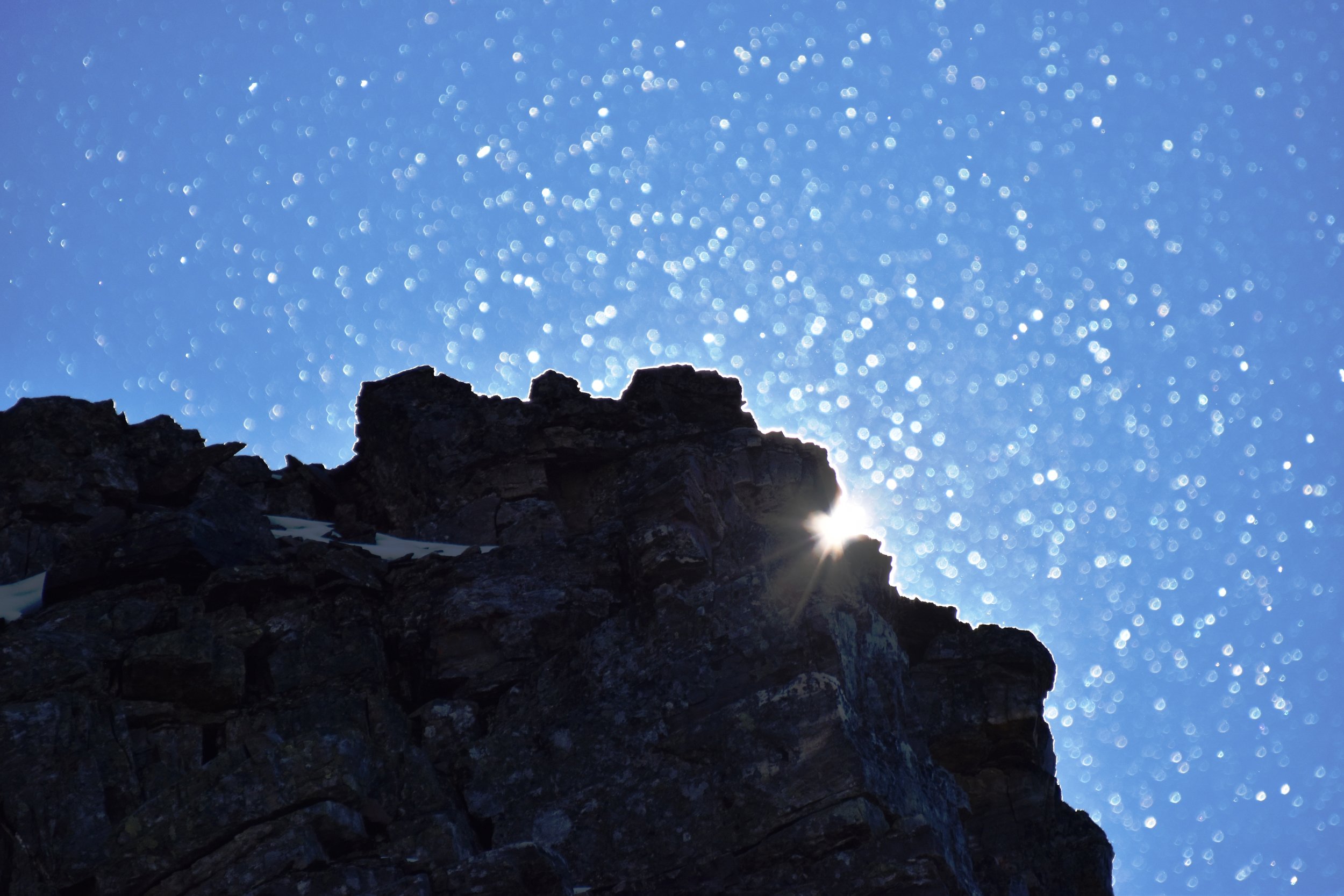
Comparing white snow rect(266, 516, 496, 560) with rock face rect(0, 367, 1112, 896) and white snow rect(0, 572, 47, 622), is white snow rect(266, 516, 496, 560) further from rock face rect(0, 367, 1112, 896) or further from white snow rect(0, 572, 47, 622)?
white snow rect(0, 572, 47, 622)

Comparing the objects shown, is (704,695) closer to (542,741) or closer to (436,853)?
(542,741)

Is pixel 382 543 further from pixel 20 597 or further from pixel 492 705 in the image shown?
pixel 492 705

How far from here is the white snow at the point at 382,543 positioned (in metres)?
25.2

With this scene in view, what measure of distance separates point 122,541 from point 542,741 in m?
8.97

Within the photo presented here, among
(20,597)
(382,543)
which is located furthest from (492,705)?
(20,597)

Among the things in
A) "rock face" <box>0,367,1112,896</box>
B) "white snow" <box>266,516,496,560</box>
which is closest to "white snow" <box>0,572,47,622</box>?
"rock face" <box>0,367,1112,896</box>

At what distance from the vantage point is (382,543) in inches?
1053

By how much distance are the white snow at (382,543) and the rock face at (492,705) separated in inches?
20.9

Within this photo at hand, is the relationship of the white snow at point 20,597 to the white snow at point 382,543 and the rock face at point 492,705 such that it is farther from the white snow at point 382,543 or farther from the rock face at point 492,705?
the white snow at point 382,543

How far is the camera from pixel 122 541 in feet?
73.7

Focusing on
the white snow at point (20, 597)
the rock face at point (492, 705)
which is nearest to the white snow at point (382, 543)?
the rock face at point (492, 705)

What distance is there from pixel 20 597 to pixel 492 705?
9022 millimetres

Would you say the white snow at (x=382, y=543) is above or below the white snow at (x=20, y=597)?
above

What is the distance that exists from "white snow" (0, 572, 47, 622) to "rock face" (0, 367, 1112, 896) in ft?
1.47
